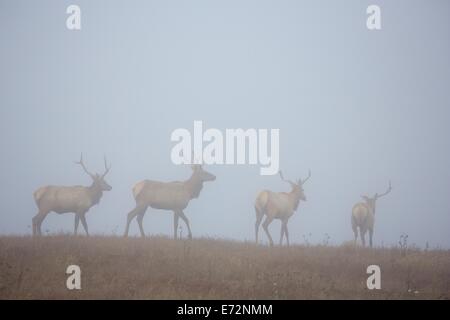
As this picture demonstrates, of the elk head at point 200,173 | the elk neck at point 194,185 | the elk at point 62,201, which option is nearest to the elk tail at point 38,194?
the elk at point 62,201

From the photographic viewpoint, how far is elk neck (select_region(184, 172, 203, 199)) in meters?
19.2

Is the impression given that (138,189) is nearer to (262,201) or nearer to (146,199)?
(146,199)

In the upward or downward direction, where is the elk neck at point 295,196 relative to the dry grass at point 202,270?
upward

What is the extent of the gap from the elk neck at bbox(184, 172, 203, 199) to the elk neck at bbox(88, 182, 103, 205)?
118 inches

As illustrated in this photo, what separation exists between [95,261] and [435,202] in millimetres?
74568

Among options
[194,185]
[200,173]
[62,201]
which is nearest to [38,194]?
[62,201]

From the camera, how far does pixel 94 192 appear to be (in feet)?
62.4

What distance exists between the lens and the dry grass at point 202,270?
35.1 ft

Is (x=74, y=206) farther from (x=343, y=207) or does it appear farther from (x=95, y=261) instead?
(x=343, y=207)

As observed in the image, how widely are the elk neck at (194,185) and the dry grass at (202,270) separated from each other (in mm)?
3861

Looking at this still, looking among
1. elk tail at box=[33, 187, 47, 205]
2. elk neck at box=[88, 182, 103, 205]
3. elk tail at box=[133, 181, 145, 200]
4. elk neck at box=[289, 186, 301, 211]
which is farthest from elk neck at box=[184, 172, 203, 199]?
elk tail at box=[33, 187, 47, 205]

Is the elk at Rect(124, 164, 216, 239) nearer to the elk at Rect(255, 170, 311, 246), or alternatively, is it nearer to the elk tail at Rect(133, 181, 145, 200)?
the elk tail at Rect(133, 181, 145, 200)

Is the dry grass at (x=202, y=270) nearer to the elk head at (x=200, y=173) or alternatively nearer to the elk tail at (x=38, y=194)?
the elk tail at (x=38, y=194)
